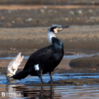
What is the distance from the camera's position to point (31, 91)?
890 centimetres

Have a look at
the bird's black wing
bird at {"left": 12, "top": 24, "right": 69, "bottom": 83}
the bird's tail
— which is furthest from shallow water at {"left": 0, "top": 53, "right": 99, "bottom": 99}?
the bird's black wing

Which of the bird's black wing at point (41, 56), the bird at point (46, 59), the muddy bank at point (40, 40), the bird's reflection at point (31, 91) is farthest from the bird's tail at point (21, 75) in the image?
the muddy bank at point (40, 40)

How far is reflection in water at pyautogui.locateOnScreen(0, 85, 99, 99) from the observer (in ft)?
26.7

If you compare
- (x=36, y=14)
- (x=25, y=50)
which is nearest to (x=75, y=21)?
(x=36, y=14)

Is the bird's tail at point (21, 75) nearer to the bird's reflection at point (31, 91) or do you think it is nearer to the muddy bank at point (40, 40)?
the bird's reflection at point (31, 91)

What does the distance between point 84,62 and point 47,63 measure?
3240 mm

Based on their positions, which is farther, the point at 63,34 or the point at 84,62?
the point at 63,34

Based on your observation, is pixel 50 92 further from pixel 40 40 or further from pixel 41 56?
pixel 40 40

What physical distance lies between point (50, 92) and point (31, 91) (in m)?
0.45

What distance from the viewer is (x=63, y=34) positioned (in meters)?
20.3

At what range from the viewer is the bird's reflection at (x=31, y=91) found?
A: 8.31m

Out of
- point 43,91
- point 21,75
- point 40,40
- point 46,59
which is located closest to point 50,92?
point 43,91

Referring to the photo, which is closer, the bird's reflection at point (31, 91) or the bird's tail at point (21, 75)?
the bird's reflection at point (31, 91)

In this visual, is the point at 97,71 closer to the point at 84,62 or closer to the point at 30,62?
the point at 84,62
